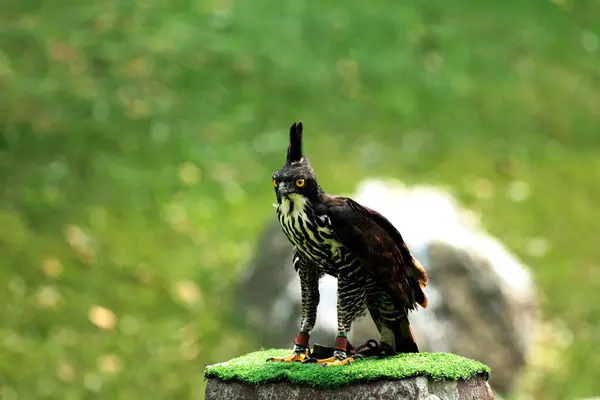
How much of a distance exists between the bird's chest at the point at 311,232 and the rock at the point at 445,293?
10.1 feet

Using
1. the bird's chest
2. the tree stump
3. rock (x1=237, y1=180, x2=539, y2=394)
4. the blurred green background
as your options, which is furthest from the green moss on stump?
the blurred green background

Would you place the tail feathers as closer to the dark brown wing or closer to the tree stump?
the dark brown wing

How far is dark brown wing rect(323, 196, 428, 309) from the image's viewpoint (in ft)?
15.8

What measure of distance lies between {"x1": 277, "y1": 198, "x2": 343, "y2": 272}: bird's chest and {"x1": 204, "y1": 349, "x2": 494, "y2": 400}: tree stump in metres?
0.53

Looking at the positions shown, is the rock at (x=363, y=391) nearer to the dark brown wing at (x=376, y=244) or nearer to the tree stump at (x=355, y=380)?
the tree stump at (x=355, y=380)

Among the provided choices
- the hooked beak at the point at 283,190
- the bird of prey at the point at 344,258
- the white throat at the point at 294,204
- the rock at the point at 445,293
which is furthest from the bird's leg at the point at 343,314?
the rock at the point at 445,293

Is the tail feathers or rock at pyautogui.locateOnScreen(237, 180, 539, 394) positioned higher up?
rock at pyautogui.locateOnScreen(237, 180, 539, 394)

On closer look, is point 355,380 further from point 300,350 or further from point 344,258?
point 344,258

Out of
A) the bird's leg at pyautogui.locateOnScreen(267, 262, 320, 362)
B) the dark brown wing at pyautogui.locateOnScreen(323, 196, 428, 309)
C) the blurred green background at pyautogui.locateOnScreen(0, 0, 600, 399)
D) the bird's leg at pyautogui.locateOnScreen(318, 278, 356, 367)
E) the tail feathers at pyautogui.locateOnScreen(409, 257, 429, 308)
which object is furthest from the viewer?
the blurred green background at pyautogui.locateOnScreen(0, 0, 600, 399)

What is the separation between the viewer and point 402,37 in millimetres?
15086

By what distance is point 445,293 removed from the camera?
27.9 feet

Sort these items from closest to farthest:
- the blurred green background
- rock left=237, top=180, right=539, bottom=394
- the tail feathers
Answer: the tail feathers → rock left=237, top=180, right=539, bottom=394 → the blurred green background

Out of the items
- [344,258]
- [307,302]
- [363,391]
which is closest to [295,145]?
[344,258]

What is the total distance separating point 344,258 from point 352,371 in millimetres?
519
